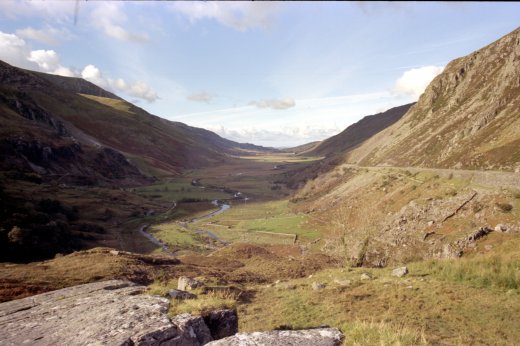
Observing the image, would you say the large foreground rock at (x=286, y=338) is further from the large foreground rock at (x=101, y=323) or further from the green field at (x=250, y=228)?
the green field at (x=250, y=228)

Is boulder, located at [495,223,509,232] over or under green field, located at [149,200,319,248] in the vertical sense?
over

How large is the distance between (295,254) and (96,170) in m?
101

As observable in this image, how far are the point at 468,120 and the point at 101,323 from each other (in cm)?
7123

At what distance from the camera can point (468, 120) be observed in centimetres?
6397

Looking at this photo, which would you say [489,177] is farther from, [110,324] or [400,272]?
[110,324]

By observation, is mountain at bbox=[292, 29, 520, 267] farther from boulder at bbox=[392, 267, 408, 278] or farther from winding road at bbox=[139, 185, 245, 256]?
winding road at bbox=[139, 185, 245, 256]

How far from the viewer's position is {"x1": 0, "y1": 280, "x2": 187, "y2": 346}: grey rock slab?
8203 millimetres

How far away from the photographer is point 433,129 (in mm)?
75188

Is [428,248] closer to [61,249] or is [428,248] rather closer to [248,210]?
[61,249]

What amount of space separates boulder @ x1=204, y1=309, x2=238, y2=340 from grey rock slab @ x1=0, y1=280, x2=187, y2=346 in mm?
1306

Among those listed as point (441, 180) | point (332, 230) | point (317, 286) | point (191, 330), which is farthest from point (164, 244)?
point (191, 330)

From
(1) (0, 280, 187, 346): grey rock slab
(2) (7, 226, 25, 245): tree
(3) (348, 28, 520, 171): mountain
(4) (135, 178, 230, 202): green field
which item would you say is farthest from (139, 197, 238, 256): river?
(3) (348, 28, 520, 171): mountain

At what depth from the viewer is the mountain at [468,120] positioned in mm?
48938

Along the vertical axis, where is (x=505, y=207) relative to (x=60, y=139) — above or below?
below
